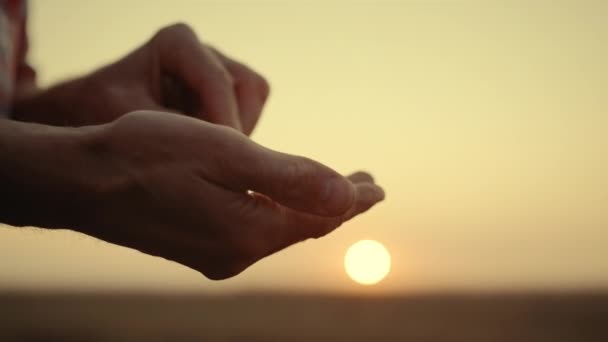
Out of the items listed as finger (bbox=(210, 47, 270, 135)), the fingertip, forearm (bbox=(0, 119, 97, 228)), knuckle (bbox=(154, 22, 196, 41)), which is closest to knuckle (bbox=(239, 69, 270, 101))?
finger (bbox=(210, 47, 270, 135))

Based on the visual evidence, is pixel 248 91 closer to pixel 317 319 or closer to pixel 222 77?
pixel 222 77

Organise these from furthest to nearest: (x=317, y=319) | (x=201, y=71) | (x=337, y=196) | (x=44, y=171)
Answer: (x=317, y=319), (x=201, y=71), (x=337, y=196), (x=44, y=171)

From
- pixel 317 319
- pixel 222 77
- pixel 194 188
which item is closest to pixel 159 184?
pixel 194 188

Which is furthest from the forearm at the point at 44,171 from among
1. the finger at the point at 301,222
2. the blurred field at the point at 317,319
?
the blurred field at the point at 317,319

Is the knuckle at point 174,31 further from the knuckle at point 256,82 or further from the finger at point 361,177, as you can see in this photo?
the finger at point 361,177

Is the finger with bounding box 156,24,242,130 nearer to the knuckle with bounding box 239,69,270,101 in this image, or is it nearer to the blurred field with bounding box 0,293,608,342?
the knuckle with bounding box 239,69,270,101

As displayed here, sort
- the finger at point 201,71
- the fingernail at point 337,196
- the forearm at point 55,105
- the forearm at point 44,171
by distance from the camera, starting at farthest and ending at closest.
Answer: the forearm at point 55,105 → the finger at point 201,71 → the fingernail at point 337,196 → the forearm at point 44,171

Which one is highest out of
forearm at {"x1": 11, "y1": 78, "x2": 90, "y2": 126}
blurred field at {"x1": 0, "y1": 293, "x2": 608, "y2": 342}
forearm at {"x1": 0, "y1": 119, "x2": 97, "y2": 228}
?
blurred field at {"x1": 0, "y1": 293, "x2": 608, "y2": 342}

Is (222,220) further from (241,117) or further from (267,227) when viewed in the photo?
(241,117)
